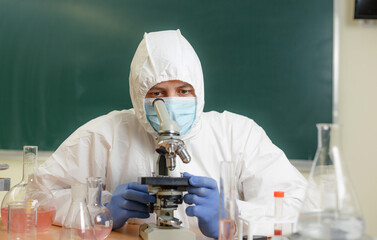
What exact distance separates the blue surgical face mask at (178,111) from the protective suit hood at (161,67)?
0.10 ft

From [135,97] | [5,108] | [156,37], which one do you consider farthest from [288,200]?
[5,108]

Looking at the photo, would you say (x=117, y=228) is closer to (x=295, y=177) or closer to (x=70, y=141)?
(x=70, y=141)

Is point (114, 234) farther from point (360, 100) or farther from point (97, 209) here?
point (360, 100)

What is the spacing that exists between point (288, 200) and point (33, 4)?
2.05 meters

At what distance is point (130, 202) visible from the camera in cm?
155

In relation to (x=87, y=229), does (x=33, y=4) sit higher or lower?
higher

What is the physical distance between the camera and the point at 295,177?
72.4 inches

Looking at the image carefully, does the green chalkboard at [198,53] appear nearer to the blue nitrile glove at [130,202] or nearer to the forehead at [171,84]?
the forehead at [171,84]

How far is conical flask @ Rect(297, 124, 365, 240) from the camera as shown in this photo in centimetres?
80

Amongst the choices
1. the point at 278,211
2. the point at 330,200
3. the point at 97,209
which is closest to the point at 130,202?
the point at 97,209

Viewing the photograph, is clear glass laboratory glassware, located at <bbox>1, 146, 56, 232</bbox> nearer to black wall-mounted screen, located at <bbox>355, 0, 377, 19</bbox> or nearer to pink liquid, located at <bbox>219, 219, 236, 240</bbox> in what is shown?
pink liquid, located at <bbox>219, 219, 236, 240</bbox>

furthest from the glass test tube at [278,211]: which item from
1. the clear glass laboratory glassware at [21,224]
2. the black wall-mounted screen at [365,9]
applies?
the black wall-mounted screen at [365,9]

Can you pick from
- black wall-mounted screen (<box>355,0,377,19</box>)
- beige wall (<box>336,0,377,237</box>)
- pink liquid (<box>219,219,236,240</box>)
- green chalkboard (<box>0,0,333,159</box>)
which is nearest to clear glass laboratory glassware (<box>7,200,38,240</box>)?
pink liquid (<box>219,219,236,240</box>)

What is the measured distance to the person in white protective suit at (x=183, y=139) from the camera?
5.84 ft
